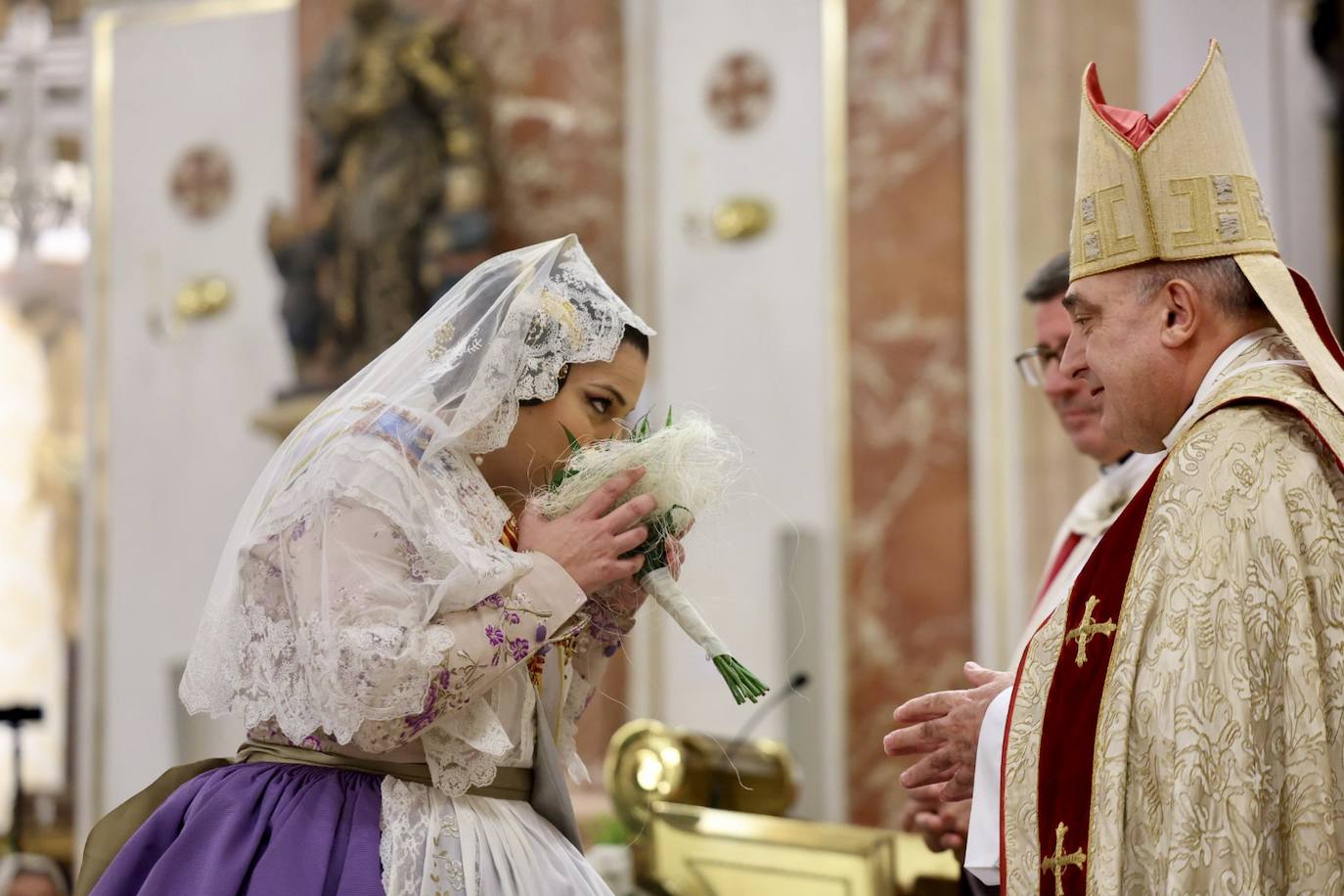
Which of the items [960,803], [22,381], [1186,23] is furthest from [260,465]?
[960,803]

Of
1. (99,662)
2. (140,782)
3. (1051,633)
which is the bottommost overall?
(140,782)

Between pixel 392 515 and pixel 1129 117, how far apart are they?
1431 mm

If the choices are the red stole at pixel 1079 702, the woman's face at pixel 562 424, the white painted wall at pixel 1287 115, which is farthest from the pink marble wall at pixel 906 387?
the red stole at pixel 1079 702

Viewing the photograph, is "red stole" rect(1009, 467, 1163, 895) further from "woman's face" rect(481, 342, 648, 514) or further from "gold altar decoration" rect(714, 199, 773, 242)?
"gold altar decoration" rect(714, 199, 773, 242)

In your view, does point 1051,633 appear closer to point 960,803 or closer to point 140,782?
point 960,803

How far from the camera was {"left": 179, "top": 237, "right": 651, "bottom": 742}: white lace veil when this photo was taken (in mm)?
2672

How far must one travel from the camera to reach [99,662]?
9.23 m

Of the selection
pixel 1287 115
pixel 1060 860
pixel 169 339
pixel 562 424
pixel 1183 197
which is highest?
pixel 1287 115

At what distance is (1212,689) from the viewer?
7.82 feet

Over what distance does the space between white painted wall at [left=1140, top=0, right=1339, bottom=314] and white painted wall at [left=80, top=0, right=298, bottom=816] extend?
499cm

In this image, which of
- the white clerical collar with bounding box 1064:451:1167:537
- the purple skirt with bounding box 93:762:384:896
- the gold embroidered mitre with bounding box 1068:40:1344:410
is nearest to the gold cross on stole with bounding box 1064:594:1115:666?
the gold embroidered mitre with bounding box 1068:40:1344:410

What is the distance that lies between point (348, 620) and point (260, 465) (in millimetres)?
6628

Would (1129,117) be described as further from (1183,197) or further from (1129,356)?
(1129,356)

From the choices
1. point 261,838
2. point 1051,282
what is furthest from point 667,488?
point 1051,282
